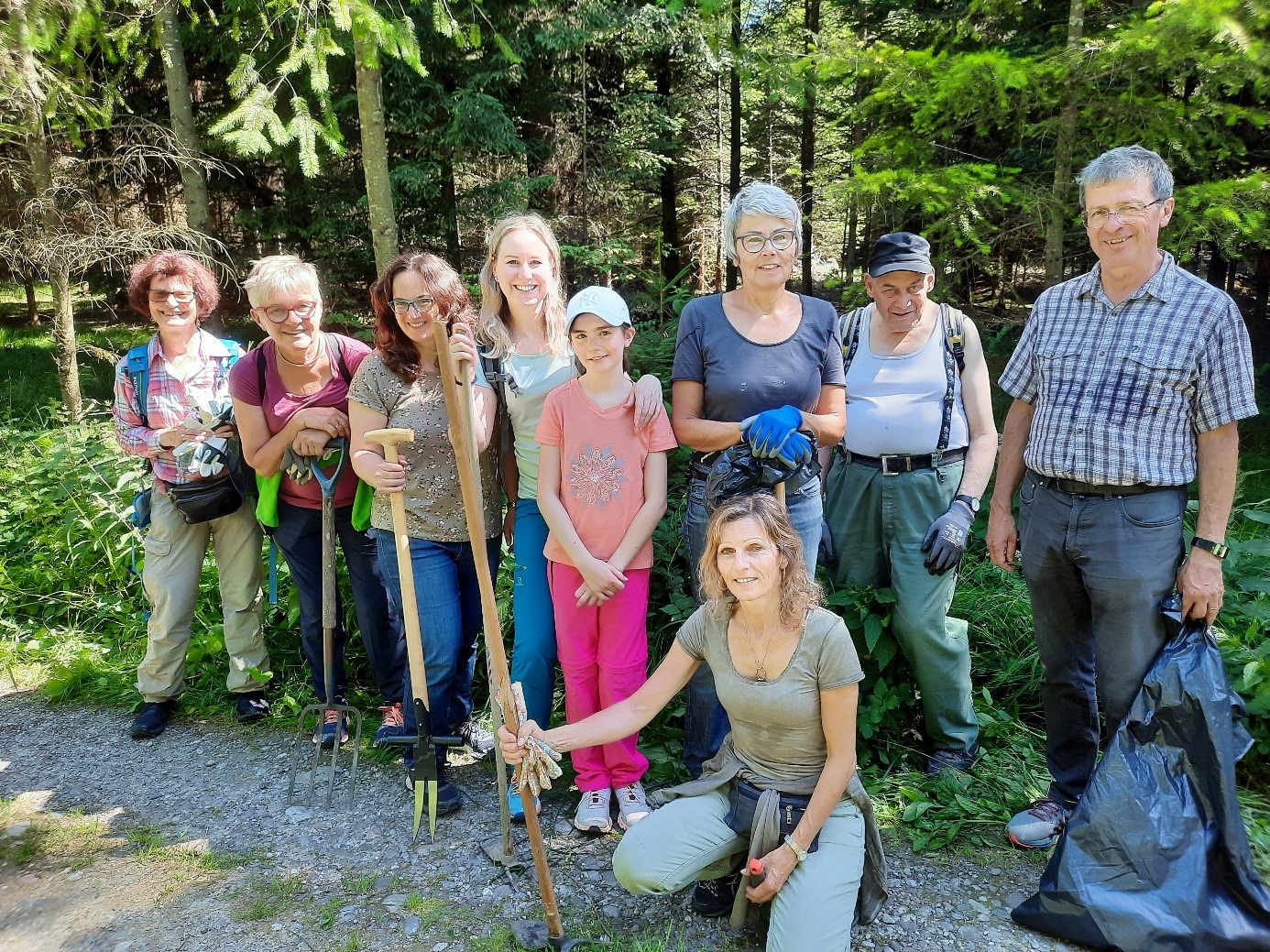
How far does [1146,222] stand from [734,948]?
2.49 m

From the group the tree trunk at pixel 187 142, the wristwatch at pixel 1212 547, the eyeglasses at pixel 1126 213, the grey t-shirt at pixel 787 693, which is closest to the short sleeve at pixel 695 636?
the grey t-shirt at pixel 787 693

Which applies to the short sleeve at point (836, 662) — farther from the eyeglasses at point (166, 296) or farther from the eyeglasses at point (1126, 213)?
the eyeglasses at point (166, 296)

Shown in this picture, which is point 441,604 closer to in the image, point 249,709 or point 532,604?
point 532,604

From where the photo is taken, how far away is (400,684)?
3.91 metres

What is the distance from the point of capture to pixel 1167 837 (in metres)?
2.53

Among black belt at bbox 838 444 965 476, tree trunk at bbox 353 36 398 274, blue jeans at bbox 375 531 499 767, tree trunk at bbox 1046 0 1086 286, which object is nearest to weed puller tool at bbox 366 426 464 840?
blue jeans at bbox 375 531 499 767

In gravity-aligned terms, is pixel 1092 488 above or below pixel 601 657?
above

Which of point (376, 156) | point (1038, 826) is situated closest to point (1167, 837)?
point (1038, 826)

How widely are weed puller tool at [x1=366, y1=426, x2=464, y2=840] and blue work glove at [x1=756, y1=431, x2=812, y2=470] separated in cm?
122

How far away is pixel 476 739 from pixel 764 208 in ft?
8.13

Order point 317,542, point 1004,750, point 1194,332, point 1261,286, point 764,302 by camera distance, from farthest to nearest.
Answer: point 1261,286 < point 317,542 < point 1004,750 < point 764,302 < point 1194,332

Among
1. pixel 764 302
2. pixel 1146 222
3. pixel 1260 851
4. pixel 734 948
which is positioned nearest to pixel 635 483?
pixel 764 302

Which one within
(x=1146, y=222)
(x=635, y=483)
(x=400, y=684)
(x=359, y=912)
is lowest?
(x=359, y=912)

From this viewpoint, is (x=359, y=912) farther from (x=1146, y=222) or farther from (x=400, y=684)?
(x=1146, y=222)
